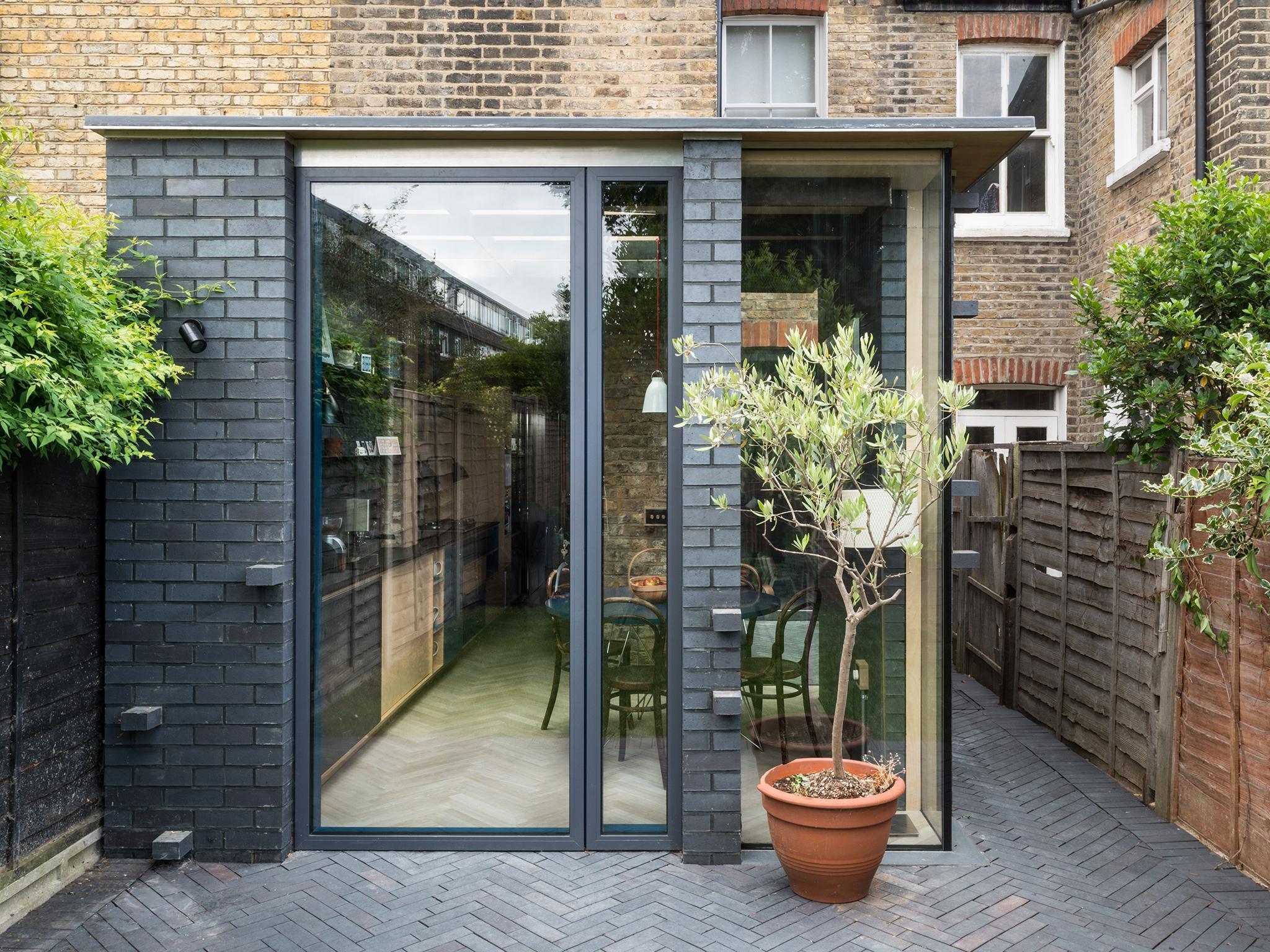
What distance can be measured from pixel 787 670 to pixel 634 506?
1.16m

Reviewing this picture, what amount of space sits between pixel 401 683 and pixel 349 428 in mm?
1349

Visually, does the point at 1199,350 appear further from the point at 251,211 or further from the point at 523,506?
the point at 251,211

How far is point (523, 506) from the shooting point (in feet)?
14.0

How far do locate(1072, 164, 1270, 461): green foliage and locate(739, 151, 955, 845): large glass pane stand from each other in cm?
145

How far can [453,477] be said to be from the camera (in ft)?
14.3

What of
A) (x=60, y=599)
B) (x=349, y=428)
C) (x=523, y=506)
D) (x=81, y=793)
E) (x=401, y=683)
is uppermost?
(x=349, y=428)

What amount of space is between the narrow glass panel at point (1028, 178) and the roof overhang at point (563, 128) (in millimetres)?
6036

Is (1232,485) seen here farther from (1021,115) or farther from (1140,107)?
(1021,115)

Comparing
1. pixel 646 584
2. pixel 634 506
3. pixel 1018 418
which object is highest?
pixel 1018 418

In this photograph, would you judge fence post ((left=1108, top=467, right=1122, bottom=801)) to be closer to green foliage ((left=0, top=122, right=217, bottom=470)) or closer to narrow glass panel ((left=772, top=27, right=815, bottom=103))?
green foliage ((left=0, top=122, right=217, bottom=470))

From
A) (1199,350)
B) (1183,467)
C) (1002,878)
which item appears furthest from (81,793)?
(1199,350)

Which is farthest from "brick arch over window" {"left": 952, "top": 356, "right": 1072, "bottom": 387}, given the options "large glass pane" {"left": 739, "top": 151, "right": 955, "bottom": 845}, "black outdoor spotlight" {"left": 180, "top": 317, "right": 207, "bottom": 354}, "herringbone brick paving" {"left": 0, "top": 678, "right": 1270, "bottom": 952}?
"black outdoor spotlight" {"left": 180, "top": 317, "right": 207, "bottom": 354}

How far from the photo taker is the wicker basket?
4.28 meters

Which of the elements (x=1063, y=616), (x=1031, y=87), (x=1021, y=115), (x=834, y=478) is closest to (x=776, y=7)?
(x=1021, y=115)
